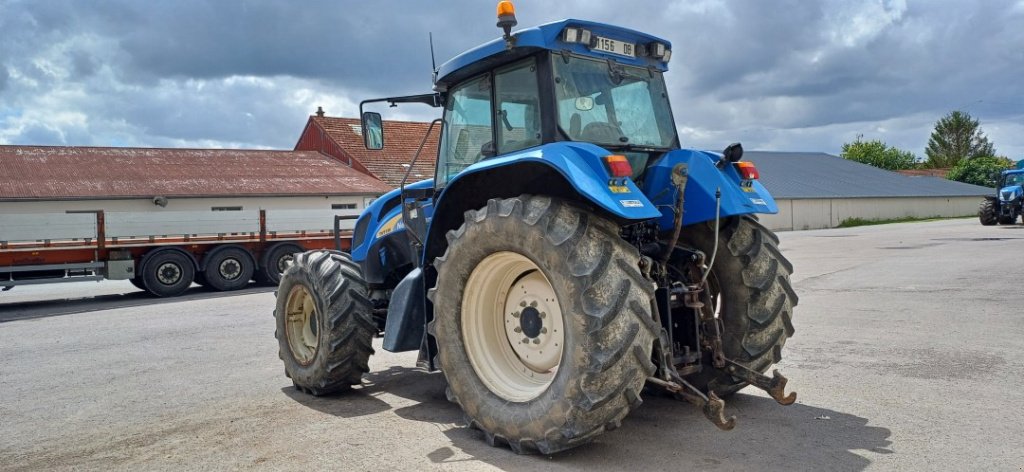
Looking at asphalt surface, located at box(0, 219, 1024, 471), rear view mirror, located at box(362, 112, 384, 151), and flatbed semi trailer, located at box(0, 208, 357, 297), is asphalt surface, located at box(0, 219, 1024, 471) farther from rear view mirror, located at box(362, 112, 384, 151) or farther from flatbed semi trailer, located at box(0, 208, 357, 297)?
flatbed semi trailer, located at box(0, 208, 357, 297)

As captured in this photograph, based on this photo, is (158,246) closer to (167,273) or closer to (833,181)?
(167,273)

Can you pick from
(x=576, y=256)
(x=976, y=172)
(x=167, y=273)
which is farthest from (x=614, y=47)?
(x=976, y=172)

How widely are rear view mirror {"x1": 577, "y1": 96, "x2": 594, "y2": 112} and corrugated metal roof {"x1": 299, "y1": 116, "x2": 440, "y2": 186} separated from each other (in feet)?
85.4

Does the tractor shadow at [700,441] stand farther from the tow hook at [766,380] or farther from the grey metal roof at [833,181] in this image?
the grey metal roof at [833,181]

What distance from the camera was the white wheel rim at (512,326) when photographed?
15.5 ft

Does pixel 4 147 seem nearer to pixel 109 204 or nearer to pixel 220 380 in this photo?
pixel 109 204

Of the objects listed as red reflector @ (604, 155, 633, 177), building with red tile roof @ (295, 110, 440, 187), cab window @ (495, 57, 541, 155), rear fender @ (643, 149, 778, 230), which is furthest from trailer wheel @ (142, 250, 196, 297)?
red reflector @ (604, 155, 633, 177)

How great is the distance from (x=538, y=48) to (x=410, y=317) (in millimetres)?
1989

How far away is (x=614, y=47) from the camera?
538 centimetres

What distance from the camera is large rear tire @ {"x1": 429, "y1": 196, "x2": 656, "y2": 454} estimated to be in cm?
414

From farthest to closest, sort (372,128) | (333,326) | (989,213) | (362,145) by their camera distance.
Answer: (362,145), (989,213), (372,128), (333,326)

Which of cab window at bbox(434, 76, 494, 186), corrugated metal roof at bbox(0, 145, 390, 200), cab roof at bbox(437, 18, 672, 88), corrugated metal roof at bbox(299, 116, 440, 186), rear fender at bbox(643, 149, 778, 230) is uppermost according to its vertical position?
corrugated metal roof at bbox(299, 116, 440, 186)

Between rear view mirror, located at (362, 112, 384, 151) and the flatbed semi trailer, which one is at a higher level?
rear view mirror, located at (362, 112, 384, 151)

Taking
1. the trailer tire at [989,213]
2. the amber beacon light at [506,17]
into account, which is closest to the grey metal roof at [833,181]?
the trailer tire at [989,213]
